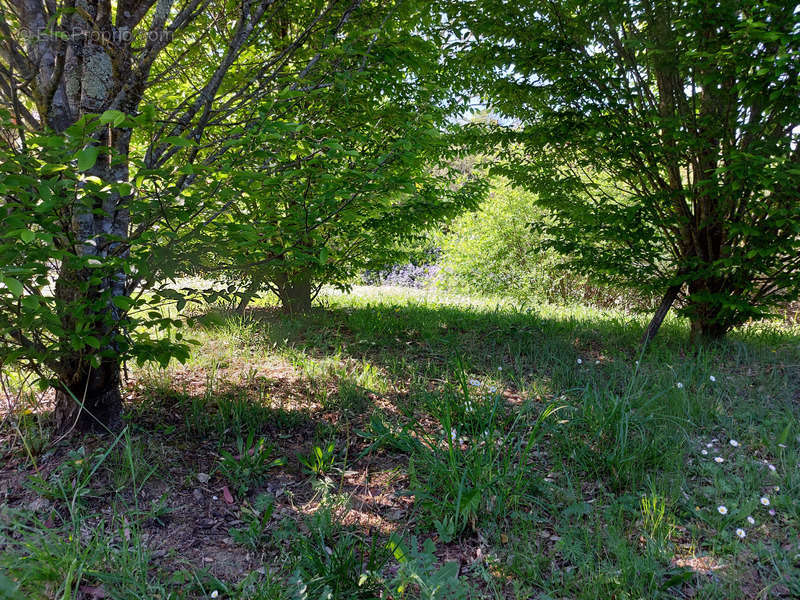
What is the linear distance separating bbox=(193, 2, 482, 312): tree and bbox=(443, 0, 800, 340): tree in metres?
0.88

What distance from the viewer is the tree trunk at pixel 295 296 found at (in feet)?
18.3

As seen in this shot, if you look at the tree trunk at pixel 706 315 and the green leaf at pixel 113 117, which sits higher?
the green leaf at pixel 113 117

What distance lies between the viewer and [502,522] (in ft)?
7.06

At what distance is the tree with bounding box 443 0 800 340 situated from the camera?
11.6 ft

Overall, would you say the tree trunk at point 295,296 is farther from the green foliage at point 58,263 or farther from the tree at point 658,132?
the green foliage at point 58,263

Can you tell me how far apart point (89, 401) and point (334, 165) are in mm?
1997

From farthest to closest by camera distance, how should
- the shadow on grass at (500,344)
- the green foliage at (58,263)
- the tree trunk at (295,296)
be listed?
1. the tree trunk at (295,296)
2. the shadow on grass at (500,344)
3. the green foliage at (58,263)

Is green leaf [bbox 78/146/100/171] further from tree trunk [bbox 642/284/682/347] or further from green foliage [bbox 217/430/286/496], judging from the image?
tree trunk [bbox 642/284/682/347]

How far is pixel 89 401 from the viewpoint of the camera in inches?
103

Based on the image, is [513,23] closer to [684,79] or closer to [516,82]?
[516,82]

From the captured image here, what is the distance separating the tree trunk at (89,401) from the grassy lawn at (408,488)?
0.12 metres

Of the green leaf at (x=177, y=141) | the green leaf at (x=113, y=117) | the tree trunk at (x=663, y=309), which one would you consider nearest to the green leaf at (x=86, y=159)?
the green leaf at (x=113, y=117)

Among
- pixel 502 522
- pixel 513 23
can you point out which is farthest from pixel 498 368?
pixel 513 23

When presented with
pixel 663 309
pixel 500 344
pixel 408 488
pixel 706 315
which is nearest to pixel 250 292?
pixel 408 488
